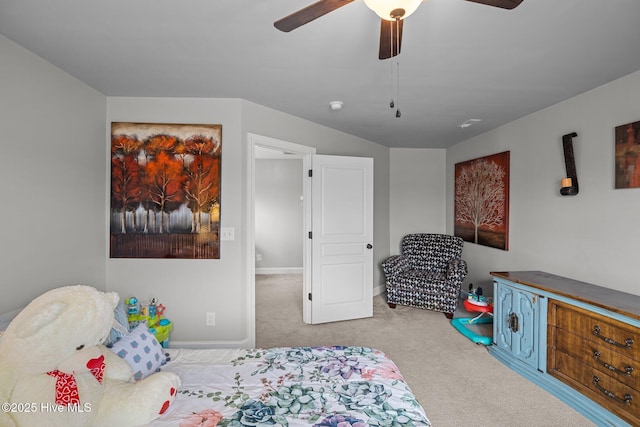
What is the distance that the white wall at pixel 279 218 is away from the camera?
5.98 m

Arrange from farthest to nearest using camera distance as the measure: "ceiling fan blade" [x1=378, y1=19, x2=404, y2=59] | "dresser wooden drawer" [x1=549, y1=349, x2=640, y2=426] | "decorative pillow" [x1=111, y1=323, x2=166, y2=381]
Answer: "dresser wooden drawer" [x1=549, y1=349, x2=640, y2=426]
"decorative pillow" [x1=111, y1=323, x2=166, y2=381]
"ceiling fan blade" [x1=378, y1=19, x2=404, y2=59]

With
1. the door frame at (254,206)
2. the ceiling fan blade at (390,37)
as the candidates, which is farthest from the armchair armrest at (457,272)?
the ceiling fan blade at (390,37)

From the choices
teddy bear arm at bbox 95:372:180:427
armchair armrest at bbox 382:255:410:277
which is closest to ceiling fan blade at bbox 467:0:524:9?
teddy bear arm at bbox 95:372:180:427

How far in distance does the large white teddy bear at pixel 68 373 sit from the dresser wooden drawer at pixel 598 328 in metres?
2.54

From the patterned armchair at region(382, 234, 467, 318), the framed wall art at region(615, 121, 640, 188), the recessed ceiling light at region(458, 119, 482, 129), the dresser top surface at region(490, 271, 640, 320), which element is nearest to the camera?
the dresser top surface at region(490, 271, 640, 320)

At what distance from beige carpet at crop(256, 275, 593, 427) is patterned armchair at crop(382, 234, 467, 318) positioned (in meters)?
0.19

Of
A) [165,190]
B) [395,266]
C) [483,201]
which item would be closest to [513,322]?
[395,266]

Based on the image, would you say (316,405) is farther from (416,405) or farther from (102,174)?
(102,174)

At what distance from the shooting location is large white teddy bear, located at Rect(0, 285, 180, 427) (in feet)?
3.10

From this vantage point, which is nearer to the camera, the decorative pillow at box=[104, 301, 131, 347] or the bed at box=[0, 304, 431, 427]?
the bed at box=[0, 304, 431, 427]

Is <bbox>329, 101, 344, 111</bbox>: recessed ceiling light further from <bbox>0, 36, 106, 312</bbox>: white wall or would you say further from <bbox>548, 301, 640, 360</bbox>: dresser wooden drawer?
<bbox>548, 301, 640, 360</bbox>: dresser wooden drawer

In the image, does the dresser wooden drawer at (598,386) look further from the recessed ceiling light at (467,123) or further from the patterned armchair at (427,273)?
the recessed ceiling light at (467,123)

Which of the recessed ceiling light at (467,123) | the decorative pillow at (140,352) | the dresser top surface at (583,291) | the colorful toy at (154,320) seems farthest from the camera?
the recessed ceiling light at (467,123)

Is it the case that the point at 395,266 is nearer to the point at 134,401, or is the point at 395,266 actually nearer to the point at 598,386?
the point at 598,386
